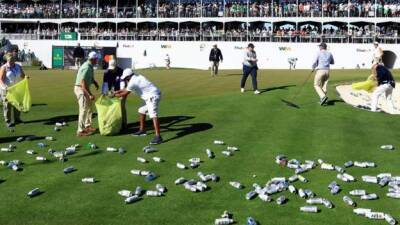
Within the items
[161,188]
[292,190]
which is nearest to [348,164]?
[292,190]

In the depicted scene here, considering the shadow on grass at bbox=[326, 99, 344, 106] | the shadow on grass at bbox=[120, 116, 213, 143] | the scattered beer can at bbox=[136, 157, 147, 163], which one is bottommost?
the scattered beer can at bbox=[136, 157, 147, 163]

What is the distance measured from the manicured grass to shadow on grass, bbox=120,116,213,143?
0.10ft

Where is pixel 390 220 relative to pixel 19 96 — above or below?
below

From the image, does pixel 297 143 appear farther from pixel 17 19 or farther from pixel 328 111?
pixel 17 19

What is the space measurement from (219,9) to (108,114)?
4817 cm

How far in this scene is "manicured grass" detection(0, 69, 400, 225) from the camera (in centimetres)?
850

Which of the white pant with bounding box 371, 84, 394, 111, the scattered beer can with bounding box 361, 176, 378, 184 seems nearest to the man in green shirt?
the scattered beer can with bounding box 361, 176, 378, 184

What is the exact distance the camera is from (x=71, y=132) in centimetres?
1499

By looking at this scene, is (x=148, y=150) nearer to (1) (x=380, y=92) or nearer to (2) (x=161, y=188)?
(2) (x=161, y=188)

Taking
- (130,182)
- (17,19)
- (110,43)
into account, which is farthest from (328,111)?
(17,19)

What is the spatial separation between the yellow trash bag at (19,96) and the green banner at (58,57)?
45271mm

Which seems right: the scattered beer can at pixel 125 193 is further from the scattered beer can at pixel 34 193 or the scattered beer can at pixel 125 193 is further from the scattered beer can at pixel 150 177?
the scattered beer can at pixel 34 193

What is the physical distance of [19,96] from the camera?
15734mm

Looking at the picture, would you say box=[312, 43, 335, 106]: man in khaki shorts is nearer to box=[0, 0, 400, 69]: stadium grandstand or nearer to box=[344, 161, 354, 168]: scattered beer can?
box=[344, 161, 354, 168]: scattered beer can
